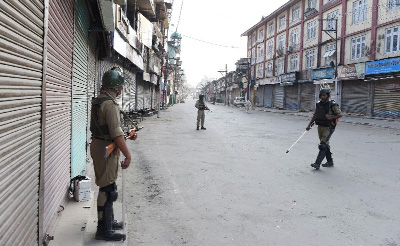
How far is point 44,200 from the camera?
318cm

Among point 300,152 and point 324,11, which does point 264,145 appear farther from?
point 324,11

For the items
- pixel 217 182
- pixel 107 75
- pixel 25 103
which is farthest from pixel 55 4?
pixel 217 182

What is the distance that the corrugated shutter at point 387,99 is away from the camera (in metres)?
23.6

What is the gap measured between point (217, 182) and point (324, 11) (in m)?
32.0

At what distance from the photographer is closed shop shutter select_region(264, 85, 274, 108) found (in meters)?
48.2

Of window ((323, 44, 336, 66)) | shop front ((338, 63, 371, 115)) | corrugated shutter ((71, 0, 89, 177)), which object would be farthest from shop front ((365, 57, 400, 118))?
corrugated shutter ((71, 0, 89, 177))

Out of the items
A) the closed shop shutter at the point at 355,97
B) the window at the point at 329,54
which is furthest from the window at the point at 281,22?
the closed shop shutter at the point at 355,97

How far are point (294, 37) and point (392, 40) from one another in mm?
17282

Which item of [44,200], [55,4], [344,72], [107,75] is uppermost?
[344,72]

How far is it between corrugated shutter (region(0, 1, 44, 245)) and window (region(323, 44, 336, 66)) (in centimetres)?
3181

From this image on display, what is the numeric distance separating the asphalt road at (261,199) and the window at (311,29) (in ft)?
94.8

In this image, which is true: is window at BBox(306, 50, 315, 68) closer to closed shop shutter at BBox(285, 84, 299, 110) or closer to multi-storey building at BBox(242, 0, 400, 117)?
multi-storey building at BBox(242, 0, 400, 117)

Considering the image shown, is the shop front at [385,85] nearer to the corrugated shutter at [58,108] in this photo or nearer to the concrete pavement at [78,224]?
the corrugated shutter at [58,108]

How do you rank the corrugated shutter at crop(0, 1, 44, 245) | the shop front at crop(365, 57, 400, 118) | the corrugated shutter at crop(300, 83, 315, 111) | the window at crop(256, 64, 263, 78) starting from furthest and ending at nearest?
1. the window at crop(256, 64, 263, 78)
2. the corrugated shutter at crop(300, 83, 315, 111)
3. the shop front at crop(365, 57, 400, 118)
4. the corrugated shutter at crop(0, 1, 44, 245)
